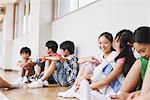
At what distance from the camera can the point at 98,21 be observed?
363 centimetres

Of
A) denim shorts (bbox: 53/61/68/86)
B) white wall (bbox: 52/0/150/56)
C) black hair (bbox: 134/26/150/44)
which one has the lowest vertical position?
denim shorts (bbox: 53/61/68/86)

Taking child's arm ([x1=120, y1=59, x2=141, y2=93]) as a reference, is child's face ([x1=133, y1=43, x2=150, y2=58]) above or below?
above

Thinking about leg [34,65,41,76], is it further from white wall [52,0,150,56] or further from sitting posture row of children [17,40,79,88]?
white wall [52,0,150,56]

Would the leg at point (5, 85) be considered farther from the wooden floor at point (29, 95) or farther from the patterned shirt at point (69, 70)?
the patterned shirt at point (69, 70)

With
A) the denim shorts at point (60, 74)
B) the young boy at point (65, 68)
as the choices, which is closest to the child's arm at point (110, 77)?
the young boy at point (65, 68)

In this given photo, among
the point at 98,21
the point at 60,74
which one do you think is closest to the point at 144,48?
the point at 98,21

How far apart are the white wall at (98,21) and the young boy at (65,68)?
25cm

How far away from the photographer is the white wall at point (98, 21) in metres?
2.75

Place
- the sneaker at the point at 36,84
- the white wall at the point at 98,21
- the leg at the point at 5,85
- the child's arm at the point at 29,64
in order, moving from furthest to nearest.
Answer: the child's arm at the point at 29,64
the sneaker at the point at 36,84
the leg at the point at 5,85
the white wall at the point at 98,21

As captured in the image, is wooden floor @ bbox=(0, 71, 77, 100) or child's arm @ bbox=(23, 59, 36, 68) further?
child's arm @ bbox=(23, 59, 36, 68)

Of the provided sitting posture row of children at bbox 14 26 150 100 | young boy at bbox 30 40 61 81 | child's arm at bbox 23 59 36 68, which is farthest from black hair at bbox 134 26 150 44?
child's arm at bbox 23 59 36 68

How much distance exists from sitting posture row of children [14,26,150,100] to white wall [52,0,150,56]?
29cm

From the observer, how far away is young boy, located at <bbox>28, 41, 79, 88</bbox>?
150 inches

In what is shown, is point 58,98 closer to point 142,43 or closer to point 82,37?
point 142,43
